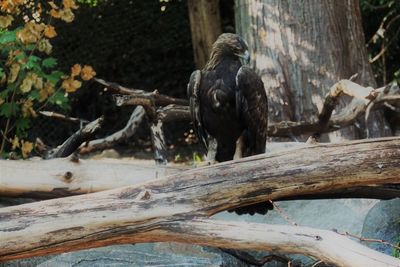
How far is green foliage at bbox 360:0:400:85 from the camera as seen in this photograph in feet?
26.0

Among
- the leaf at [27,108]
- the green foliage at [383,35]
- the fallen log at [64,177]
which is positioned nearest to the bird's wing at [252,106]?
the fallen log at [64,177]

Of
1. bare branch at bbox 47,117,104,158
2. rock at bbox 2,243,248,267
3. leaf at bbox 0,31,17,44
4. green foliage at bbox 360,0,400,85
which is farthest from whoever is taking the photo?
green foliage at bbox 360,0,400,85

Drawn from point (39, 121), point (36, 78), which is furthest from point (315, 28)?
point (39, 121)

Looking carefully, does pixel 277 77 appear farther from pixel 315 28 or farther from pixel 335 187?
pixel 335 187

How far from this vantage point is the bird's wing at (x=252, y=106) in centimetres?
409

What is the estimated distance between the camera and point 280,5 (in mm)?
5457

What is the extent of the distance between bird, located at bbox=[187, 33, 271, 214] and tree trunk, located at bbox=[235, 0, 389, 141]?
3.32 ft

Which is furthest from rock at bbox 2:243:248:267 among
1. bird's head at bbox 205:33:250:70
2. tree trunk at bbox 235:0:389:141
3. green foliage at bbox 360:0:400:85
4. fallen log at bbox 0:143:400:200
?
green foliage at bbox 360:0:400:85

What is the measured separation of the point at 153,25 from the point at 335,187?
5158 millimetres

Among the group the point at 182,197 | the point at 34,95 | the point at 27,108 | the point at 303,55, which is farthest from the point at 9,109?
the point at 182,197

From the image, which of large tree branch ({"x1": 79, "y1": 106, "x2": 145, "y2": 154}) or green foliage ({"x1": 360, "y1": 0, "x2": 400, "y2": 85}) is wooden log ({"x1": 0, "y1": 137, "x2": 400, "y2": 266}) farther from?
green foliage ({"x1": 360, "y1": 0, "x2": 400, "y2": 85})

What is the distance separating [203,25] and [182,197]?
479 centimetres

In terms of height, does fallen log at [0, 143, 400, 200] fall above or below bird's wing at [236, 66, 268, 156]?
below

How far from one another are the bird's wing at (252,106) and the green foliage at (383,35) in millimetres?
4089
